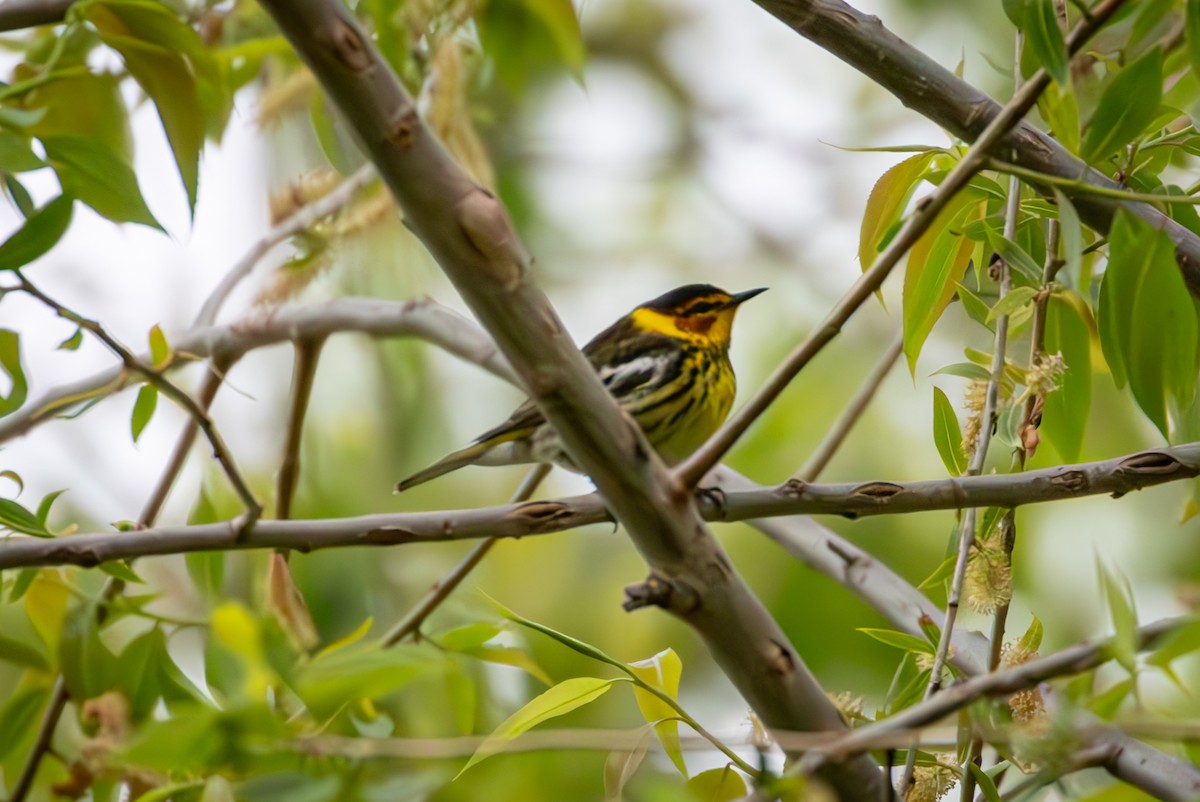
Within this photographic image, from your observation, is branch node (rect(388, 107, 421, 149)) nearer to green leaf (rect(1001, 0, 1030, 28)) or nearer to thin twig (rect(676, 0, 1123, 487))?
thin twig (rect(676, 0, 1123, 487))

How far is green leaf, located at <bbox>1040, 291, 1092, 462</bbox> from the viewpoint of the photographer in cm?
108

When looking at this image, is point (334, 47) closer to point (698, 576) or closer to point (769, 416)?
point (698, 576)

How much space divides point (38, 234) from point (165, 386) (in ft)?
0.75

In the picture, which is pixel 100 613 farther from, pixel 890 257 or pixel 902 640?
pixel 890 257

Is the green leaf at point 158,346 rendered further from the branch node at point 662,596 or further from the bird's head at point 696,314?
the bird's head at point 696,314

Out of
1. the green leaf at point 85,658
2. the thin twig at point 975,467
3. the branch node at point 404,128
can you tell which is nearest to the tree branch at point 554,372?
the branch node at point 404,128

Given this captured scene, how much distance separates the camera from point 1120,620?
2.05 feet

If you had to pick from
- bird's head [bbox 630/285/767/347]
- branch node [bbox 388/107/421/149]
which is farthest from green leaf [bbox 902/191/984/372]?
bird's head [bbox 630/285/767/347]

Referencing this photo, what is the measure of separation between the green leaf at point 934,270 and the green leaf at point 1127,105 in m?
0.21

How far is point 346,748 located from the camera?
72 cm

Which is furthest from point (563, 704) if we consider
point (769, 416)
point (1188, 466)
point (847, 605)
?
point (769, 416)

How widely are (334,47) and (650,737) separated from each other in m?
0.54

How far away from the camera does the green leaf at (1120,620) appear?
62 cm

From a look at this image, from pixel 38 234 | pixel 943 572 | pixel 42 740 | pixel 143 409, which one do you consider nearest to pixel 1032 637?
pixel 943 572
